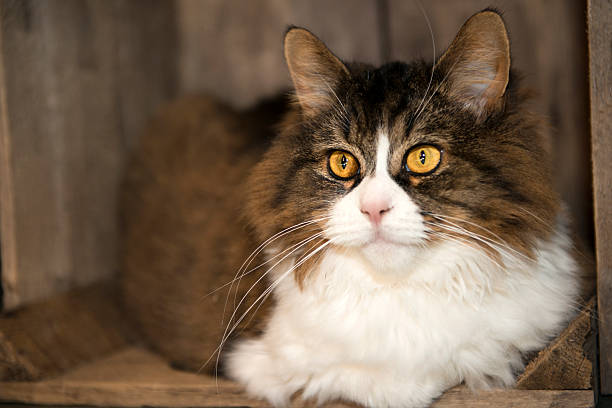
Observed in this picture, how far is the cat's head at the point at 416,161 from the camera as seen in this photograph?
4.53 feet

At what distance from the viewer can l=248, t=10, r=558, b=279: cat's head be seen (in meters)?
1.38

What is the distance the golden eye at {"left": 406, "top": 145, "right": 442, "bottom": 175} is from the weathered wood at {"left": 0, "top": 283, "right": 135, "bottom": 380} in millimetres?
1307

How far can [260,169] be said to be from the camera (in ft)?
5.52

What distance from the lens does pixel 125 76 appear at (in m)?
2.51

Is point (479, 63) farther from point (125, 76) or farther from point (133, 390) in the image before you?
point (125, 76)

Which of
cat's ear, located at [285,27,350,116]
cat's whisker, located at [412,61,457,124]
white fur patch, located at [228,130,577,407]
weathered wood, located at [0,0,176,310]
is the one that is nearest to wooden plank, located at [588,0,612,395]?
white fur patch, located at [228,130,577,407]

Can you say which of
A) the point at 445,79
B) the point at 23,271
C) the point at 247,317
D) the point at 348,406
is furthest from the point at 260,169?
the point at 23,271

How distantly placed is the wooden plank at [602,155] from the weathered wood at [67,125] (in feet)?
5.61

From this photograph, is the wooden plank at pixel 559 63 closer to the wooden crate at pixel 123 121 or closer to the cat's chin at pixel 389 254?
the wooden crate at pixel 123 121

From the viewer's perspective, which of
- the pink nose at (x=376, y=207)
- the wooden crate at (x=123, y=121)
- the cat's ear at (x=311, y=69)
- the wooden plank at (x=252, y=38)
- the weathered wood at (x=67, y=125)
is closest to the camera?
the pink nose at (x=376, y=207)

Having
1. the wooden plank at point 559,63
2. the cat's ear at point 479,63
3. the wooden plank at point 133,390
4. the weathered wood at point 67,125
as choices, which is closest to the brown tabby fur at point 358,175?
the cat's ear at point 479,63

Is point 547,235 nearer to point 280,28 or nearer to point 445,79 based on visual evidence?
point 445,79

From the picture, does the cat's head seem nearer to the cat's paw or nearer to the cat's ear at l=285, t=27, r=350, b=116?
the cat's ear at l=285, t=27, r=350, b=116

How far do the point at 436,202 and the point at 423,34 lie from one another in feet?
4.71
